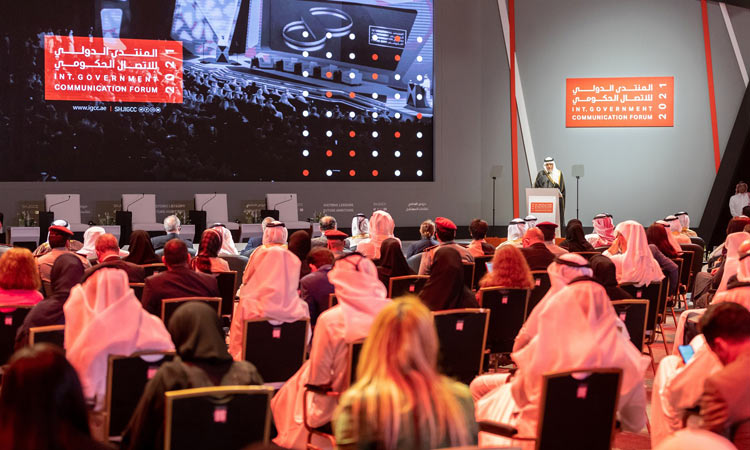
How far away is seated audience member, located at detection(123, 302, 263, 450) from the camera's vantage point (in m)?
2.53

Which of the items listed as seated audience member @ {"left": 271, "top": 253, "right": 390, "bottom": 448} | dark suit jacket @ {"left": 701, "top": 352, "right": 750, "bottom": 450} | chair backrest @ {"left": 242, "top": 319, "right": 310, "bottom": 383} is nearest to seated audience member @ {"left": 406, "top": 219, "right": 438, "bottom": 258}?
chair backrest @ {"left": 242, "top": 319, "right": 310, "bottom": 383}

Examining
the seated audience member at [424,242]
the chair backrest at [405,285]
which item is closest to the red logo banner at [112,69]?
the seated audience member at [424,242]

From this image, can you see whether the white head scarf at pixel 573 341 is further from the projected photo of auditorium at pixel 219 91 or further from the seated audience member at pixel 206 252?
the projected photo of auditorium at pixel 219 91

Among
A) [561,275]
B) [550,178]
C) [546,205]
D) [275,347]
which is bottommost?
[275,347]

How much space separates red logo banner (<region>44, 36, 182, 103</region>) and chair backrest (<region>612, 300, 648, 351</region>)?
36.5 ft

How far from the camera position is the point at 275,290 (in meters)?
4.48

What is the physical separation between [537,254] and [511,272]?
1537 millimetres

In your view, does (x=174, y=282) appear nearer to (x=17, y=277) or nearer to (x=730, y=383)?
(x=17, y=277)

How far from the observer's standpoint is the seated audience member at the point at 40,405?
1838mm

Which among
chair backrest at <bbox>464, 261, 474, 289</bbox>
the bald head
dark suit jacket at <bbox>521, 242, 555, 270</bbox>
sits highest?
the bald head

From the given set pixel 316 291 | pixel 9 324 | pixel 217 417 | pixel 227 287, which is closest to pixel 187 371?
pixel 217 417

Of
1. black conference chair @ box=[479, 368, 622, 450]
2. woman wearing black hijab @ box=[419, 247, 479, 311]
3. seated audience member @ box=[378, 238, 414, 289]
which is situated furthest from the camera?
seated audience member @ box=[378, 238, 414, 289]

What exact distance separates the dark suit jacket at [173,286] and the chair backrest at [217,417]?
2419 millimetres

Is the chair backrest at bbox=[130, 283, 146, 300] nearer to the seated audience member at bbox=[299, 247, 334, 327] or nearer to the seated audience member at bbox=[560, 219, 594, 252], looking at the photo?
the seated audience member at bbox=[299, 247, 334, 327]
